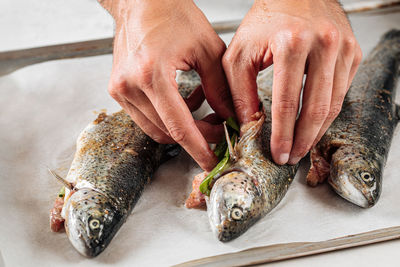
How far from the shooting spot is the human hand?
1.52 meters

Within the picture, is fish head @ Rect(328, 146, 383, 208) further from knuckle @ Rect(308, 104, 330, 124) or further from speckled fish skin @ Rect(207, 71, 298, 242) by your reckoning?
knuckle @ Rect(308, 104, 330, 124)

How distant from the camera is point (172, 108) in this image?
157 cm

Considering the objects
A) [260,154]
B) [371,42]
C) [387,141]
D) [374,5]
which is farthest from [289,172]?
[374,5]

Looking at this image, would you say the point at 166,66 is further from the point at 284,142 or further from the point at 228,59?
the point at 284,142

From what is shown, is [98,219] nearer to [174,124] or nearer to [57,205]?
[57,205]

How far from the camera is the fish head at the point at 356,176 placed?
180 centimetres

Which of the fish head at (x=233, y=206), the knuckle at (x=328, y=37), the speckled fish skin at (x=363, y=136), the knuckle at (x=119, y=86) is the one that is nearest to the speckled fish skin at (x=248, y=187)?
the fish head at (x=233, y=206)

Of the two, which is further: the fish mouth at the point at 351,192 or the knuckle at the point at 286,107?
the fish mouth at the point at 351,192

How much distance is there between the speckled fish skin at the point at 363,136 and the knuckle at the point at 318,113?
0.39 meters

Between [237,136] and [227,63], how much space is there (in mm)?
342

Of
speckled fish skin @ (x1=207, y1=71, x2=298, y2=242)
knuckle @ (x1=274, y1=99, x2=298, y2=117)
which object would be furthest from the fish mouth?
knuckle @ (x1=274, y1=99, x2=298, y2=117)

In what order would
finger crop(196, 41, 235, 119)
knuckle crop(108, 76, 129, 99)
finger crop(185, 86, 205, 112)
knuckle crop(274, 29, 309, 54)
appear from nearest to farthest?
knuckle crop(274, 29, 309, 54), knuckle crop(108, 76, 129, 99), finger crop(196, 41, 235, 119), finger crop(185, 86, 205, 112)

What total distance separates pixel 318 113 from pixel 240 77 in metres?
0.34

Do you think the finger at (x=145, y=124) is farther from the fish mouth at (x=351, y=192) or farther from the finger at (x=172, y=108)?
the fish mouth at (x=351, y=192)
